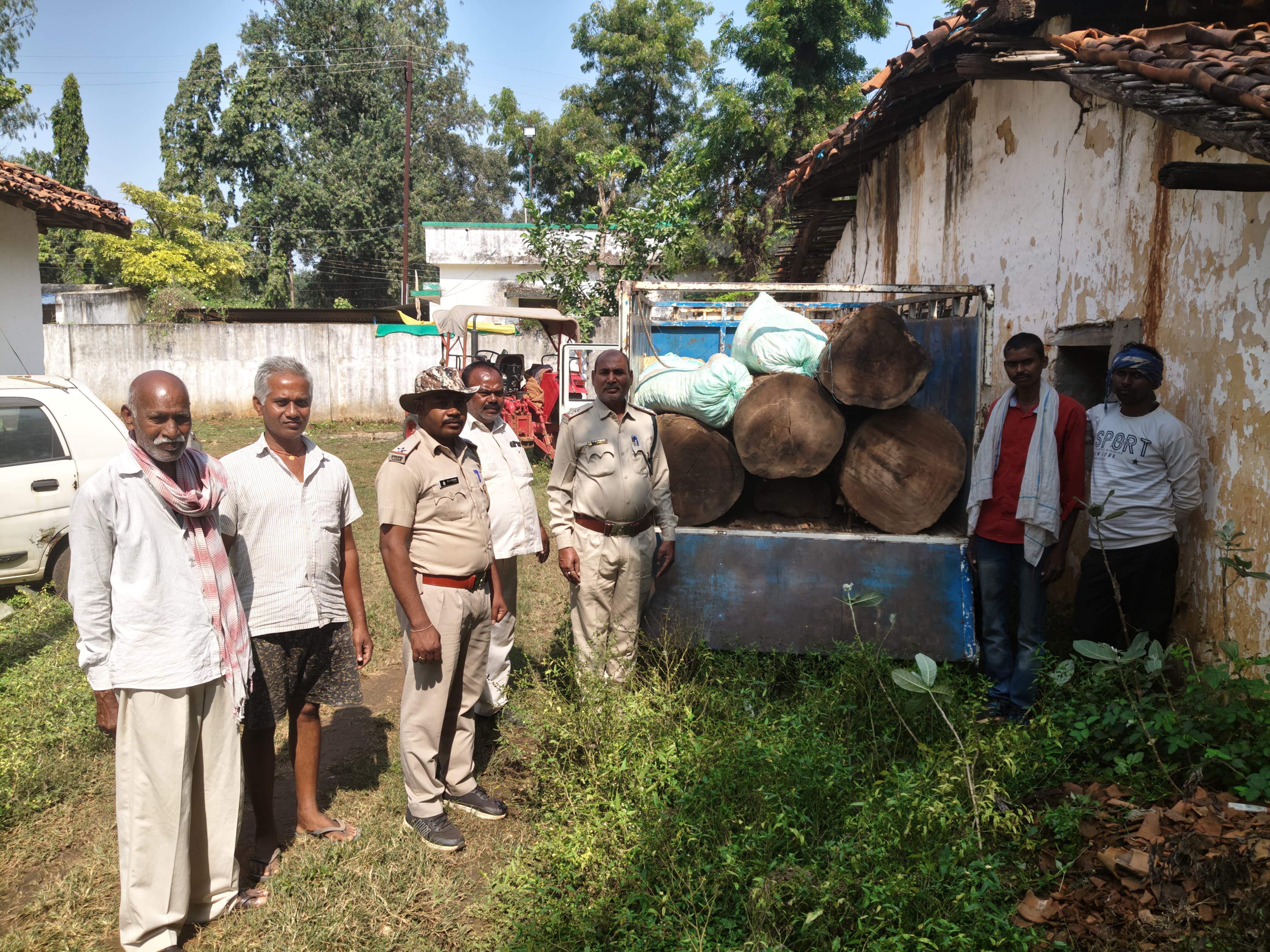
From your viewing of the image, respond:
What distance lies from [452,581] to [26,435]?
437cm

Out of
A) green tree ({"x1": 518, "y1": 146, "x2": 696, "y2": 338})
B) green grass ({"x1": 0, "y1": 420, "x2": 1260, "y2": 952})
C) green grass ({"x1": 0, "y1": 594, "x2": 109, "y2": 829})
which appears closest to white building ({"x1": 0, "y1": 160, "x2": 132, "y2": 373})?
green grass ({"x1": 0, "y1": 594, "x2": 109, "y2": 829})

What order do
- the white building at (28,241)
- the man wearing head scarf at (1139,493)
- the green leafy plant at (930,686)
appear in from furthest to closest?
the white building at (28,241) < the man wearing head scarf at (1139,493) < the green leafy plant at (930,686)

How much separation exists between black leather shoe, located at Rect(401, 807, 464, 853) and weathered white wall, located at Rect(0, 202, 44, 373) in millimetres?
8681

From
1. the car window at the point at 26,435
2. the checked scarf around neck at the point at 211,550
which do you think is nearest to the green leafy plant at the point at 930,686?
the checked scarf around neck at the point at 211,550

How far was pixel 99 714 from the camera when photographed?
8.51 ft

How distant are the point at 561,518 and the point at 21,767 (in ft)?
8.55

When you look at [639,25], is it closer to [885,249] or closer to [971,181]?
[885,249]

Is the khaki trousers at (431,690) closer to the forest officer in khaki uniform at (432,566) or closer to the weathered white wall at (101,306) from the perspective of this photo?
the forest officer in khaki uniform at (432,566)

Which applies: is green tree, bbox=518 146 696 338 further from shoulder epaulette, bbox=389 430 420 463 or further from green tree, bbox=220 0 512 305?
green tree, bbox=220 0 512 305

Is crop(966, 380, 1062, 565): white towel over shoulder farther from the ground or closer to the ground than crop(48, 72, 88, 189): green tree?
closer to the ground

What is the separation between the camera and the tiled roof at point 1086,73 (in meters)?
2.90

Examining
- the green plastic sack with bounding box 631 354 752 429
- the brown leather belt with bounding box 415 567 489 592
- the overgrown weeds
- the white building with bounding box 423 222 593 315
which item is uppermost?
the white building with bounding box 423 222 593 315

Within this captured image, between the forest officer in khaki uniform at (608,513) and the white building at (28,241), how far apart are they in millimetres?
8171

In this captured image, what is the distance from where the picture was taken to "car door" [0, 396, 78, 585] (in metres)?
5.76
